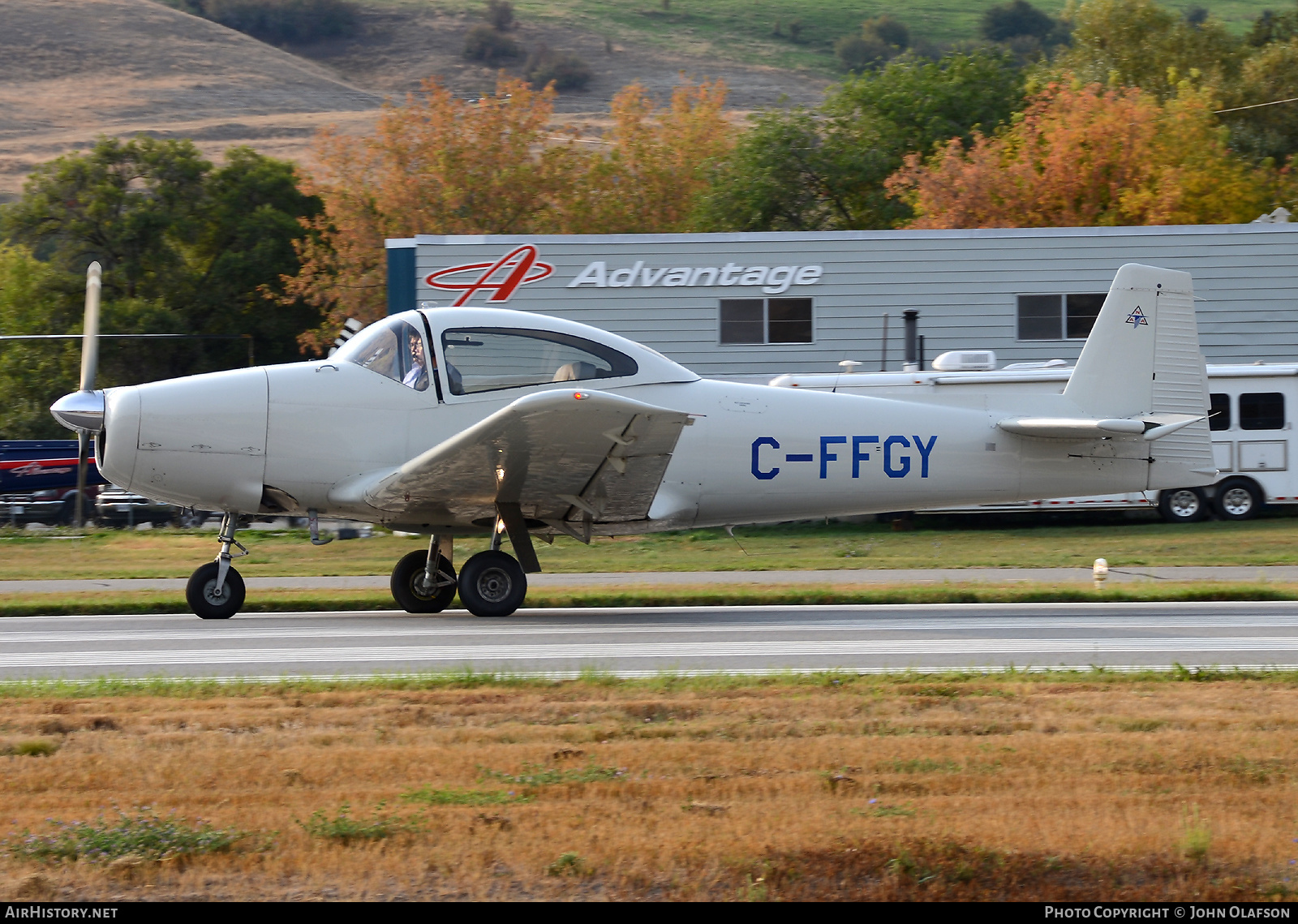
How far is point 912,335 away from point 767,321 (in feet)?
7.79

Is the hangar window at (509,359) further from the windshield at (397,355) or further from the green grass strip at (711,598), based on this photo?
the green grass strip at (711,598)

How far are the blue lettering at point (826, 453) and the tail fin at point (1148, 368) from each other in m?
2.26

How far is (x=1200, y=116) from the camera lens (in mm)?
31953

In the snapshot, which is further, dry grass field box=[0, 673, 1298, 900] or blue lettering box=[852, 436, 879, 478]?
blue lettering box=[852, 436, 879, 478]

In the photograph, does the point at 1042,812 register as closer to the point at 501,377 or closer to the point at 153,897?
the point at 153,897

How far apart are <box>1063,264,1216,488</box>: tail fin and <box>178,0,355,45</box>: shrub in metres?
141

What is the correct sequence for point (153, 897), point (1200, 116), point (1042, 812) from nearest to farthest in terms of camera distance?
point (153, 897)
point (1042, 812)
point (1200, 116)

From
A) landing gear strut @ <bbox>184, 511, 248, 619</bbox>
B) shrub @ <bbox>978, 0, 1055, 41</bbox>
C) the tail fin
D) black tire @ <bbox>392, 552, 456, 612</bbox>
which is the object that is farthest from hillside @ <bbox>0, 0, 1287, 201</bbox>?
the tail fin

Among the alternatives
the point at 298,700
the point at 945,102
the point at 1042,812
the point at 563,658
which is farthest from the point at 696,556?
the point at 945,102

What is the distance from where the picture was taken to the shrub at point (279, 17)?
138 metres

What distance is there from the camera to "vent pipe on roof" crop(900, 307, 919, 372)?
2062 centimetres

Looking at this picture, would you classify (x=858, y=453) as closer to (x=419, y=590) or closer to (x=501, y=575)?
(x=501, y=575)

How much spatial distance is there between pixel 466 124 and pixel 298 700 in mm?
33185

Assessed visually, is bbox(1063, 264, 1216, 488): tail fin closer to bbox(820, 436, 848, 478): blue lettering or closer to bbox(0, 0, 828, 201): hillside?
bbox(820, 436, 848, 478): blue lettering
